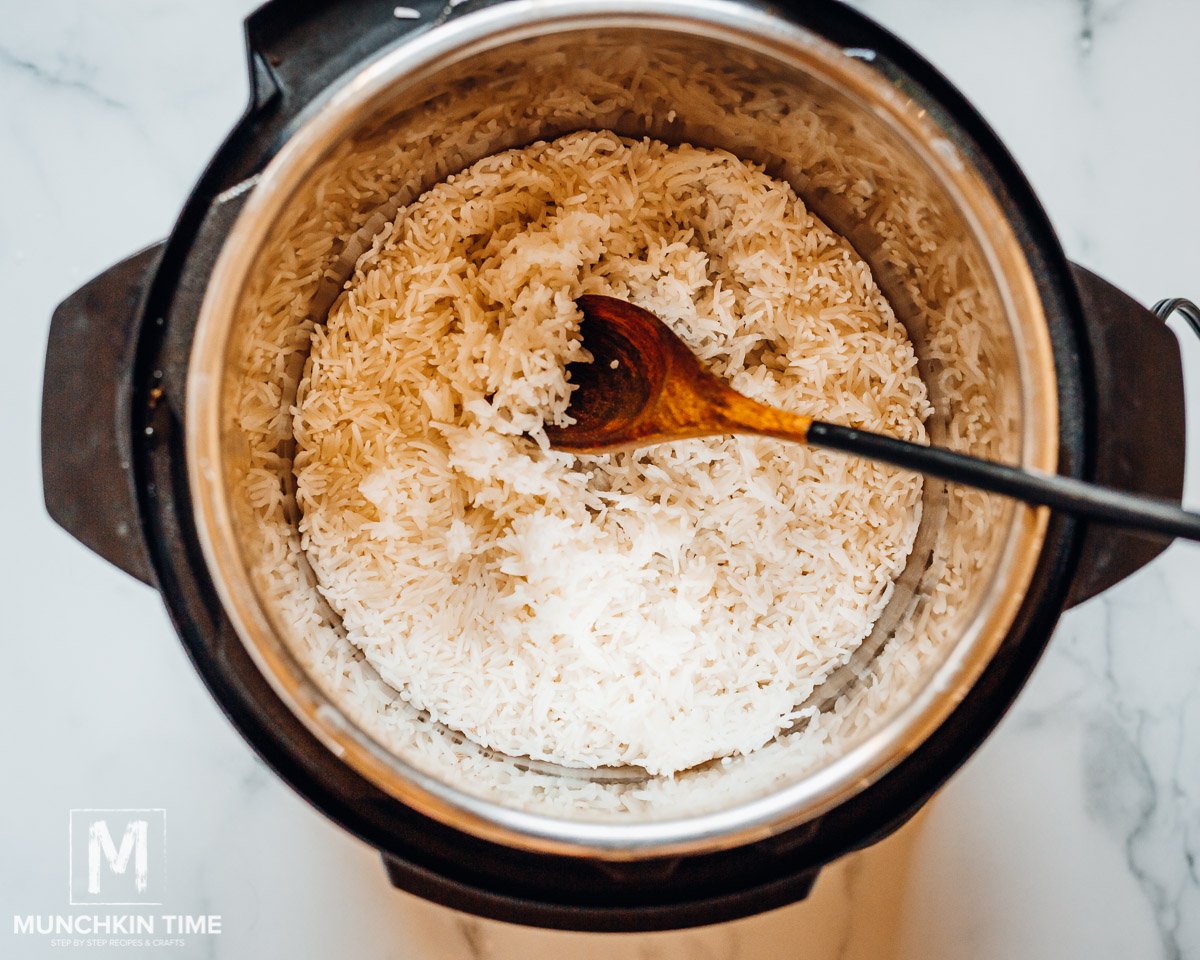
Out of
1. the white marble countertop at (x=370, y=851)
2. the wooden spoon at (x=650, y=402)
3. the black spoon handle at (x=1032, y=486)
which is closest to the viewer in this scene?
the black spoon handle at (x=1032, y=486)

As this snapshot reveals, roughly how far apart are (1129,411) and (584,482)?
0.41 metres

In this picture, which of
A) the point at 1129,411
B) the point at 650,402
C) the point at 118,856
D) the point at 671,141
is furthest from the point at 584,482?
the point at 118,856

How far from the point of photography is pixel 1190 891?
0.93m

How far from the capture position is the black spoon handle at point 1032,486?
21.0 inches

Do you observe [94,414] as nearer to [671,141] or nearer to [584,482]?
[584,482]

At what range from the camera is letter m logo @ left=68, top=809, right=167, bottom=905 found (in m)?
0.93

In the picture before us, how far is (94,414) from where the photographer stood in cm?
70

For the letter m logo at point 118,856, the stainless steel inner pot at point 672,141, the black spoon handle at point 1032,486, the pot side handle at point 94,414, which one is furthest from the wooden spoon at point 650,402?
the letter m logo at point 118,856

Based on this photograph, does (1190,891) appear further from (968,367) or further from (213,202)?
(213,202)

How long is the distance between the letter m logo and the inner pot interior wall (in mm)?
361

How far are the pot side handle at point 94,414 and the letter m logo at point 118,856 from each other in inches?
14.4

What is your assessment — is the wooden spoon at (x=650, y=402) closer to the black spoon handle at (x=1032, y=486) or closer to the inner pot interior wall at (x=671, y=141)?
the black spoon handle at (x=1032, y=486)

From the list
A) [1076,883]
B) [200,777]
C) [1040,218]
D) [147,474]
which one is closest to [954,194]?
[1040,218]

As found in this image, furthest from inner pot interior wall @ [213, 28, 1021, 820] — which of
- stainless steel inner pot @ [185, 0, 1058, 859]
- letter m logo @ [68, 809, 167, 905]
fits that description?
letter m logo @ [68, 809, 167, 905]
